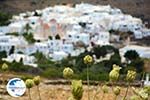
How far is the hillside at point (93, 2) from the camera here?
50.3 m

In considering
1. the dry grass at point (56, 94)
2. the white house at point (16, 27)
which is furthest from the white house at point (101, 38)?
the dry grass at point (56, 94)

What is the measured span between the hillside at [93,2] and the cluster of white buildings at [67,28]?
99.1 inches

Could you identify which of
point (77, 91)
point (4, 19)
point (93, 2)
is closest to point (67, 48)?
point (4, 19)

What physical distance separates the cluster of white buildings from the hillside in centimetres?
252

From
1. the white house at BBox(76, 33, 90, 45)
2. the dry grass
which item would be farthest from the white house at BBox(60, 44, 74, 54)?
the dry grass

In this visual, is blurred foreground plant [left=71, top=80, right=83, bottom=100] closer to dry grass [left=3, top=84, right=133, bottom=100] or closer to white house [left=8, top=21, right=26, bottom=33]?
dry grass [left=3, top=84, right=133, bottom=100]

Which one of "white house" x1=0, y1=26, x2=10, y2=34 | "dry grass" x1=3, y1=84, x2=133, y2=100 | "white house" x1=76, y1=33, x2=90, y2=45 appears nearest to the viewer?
"dry grass" x1=3, y1=84, x2=133, y2=100

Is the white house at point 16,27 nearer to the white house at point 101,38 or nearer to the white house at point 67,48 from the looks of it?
the white house at point 67,48

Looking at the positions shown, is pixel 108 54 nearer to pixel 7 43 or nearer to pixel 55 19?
pixel 7 43

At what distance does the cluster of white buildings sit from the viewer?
34.8 m

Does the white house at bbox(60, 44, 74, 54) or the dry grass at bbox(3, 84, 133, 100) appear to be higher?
the white house at bbox(60, 44, 74, 54)

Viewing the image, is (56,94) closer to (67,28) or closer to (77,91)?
(77,91)

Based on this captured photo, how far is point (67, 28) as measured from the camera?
40.6 meters

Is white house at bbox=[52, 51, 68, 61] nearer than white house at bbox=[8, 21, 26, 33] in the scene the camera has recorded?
Yes
